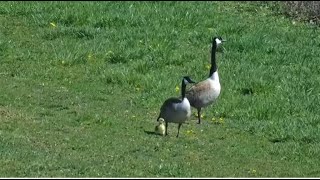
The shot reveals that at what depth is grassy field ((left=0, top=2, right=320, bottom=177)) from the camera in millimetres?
10539

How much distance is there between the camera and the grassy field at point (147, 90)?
10539 millimetres

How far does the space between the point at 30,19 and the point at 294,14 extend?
667cm

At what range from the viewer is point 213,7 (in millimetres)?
21219

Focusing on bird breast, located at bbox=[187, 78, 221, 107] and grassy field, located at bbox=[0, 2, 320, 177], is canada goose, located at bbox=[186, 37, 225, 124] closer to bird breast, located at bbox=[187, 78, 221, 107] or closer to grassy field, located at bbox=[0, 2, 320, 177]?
bird breast, located at bbox=[187, 78, 221, 107]

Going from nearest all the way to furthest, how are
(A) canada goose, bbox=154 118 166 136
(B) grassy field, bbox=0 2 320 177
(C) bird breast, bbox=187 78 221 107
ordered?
(B) grassy field, bbox=0 2 320 177 < (A) canada goose, bbox=154 118 166 136 < (C) bird breast, bbox=187 78 221 107

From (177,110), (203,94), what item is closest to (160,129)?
(177,110)

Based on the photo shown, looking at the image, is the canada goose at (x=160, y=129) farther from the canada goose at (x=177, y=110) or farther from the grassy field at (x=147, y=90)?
the canada goose at (x=177, y=110)

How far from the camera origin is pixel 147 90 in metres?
14.2

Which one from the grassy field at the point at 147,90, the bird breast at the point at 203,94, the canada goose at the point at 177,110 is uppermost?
the canada goose at the point at 177,110

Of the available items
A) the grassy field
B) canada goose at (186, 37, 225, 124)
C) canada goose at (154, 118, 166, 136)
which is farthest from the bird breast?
canada goose at (154, 118, 166, 136)

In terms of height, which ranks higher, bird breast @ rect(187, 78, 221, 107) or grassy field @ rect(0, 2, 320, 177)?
bird breast @ rect(187, 78, 221, 107)

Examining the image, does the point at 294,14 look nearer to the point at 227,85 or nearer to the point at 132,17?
the point at 132,17

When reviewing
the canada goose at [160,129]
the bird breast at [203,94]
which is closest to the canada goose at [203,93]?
the bird breast at [203,94]

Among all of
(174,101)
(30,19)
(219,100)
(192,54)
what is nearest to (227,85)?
(219,100)
